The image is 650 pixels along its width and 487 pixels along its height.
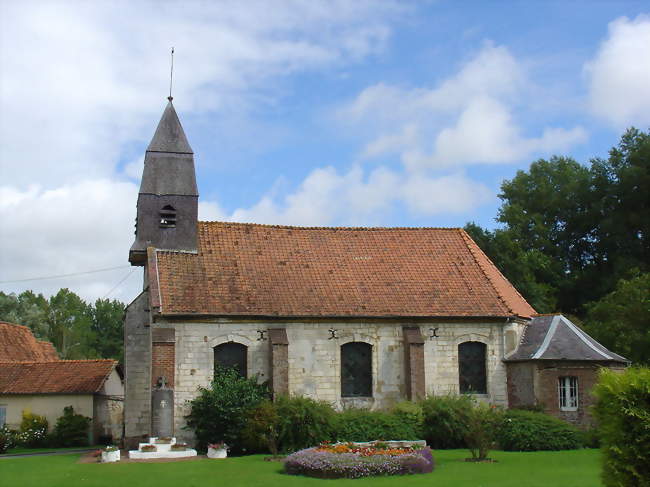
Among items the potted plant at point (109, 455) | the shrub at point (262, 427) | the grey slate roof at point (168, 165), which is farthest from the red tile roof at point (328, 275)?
the potted plant at point (109, 455)

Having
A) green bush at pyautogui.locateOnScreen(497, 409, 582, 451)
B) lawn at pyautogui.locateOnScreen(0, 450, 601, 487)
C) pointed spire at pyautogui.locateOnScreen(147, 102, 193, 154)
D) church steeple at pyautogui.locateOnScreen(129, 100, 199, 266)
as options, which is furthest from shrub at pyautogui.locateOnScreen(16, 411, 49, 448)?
green bush at pyautogui.locateOnScreen(497, 409, 582, 451)

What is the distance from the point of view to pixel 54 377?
37594mm

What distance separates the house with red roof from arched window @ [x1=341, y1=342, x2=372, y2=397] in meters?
14.8

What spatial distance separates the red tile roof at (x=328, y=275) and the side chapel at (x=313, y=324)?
0.06m

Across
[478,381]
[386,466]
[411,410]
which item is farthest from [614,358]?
[386,466]

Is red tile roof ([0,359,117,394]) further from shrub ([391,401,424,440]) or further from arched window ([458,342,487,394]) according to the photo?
arched window ([458,342,487,394])

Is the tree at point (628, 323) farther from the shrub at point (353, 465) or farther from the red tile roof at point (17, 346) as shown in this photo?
the red tile roof at point (17, 346)

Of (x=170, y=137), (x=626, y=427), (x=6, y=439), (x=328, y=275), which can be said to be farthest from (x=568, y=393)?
(x=6, y=439)

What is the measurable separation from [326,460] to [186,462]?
17.6 ft

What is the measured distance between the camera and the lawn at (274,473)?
661 inches

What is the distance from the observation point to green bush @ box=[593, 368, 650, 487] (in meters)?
12.8

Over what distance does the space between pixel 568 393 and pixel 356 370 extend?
7.34 m

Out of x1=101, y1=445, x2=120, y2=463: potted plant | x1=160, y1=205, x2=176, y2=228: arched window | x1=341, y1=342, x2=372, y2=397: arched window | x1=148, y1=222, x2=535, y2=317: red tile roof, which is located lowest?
x1=101, y1=445, x2=120, y2=463: potted plant

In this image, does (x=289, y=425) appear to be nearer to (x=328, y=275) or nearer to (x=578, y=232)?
(x=328, y=275)
